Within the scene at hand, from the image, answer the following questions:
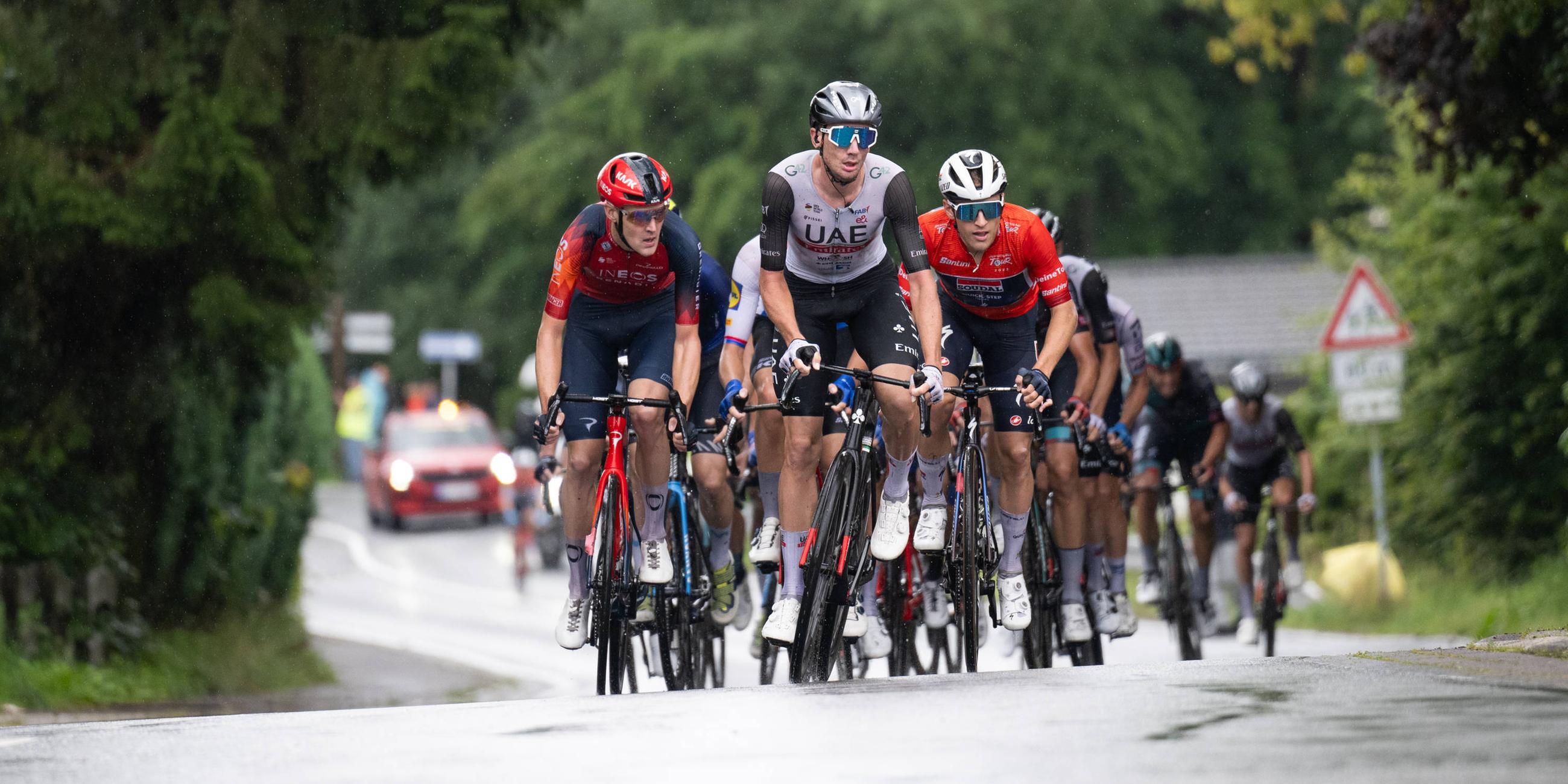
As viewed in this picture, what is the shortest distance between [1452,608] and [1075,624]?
7833 mm

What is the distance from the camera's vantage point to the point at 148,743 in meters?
7.03

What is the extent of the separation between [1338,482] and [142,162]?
1373 cm

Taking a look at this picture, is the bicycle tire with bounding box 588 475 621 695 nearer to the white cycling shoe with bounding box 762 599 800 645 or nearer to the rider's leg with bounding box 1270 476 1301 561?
the white cycling shoe with bounding box 762 599 800 645

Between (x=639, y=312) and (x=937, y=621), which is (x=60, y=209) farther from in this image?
(x=937, y=621)

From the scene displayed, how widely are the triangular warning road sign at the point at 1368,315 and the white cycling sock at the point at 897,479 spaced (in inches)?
414

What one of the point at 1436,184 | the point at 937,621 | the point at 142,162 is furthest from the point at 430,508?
the point at 937,621

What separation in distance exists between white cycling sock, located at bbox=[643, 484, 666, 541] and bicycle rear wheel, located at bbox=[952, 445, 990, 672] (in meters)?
1.30

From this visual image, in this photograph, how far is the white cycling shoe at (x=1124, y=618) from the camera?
12.1 meters

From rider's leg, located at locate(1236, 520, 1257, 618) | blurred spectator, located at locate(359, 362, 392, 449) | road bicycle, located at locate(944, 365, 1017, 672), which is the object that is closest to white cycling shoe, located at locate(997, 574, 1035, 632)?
road bicycle, located at locate(944, 365, 1017, 672)

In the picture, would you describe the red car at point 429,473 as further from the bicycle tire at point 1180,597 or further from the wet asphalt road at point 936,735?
the wet asphalt road at point 936,735

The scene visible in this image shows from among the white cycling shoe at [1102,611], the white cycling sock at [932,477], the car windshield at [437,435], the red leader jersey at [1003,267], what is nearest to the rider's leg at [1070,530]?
the white cycling shoe at [1102,611]

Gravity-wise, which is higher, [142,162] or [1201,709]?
[142,162]

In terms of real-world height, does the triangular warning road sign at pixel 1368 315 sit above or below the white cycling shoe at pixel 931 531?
above

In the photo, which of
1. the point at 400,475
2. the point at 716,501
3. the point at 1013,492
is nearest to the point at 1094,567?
the point at 1013,492
